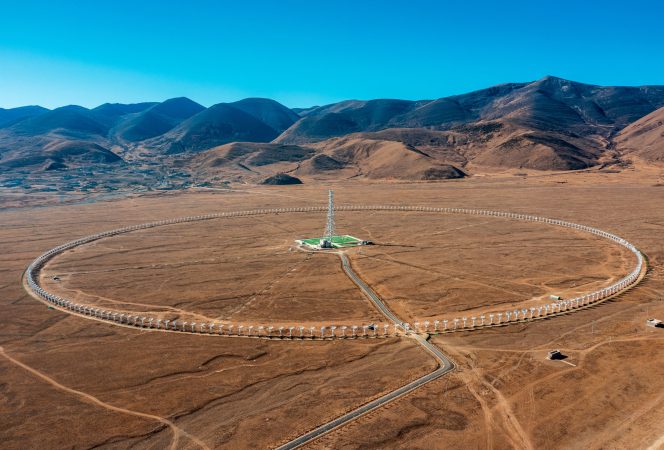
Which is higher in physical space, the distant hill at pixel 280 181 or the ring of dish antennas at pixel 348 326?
the distant hill at pixel 280 181

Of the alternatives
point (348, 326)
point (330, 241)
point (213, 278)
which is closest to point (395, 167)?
point (330, 241)

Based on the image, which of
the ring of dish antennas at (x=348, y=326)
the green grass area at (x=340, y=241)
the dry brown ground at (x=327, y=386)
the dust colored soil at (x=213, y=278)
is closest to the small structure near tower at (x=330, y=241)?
the green grass area at (x=340, y=241)

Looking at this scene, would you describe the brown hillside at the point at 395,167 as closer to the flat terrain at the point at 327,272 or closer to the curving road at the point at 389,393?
the flat terrain at the point at 327,272

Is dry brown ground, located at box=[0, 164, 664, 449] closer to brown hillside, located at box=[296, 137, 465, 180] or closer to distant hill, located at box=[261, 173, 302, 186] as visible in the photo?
distant hill, located at box=[261, 173, 302, 186]

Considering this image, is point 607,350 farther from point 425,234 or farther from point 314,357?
point 425,234

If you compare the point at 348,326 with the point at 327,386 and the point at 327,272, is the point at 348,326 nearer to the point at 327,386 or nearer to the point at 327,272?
the point at 327,386

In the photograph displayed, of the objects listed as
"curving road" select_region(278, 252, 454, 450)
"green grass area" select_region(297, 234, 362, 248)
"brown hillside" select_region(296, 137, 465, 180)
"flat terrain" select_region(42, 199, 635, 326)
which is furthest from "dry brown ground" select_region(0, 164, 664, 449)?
"brown hillside" select_region(296, 137, 465, 180)

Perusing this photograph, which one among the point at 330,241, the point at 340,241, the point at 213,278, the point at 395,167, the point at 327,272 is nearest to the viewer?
the point at 213,278
